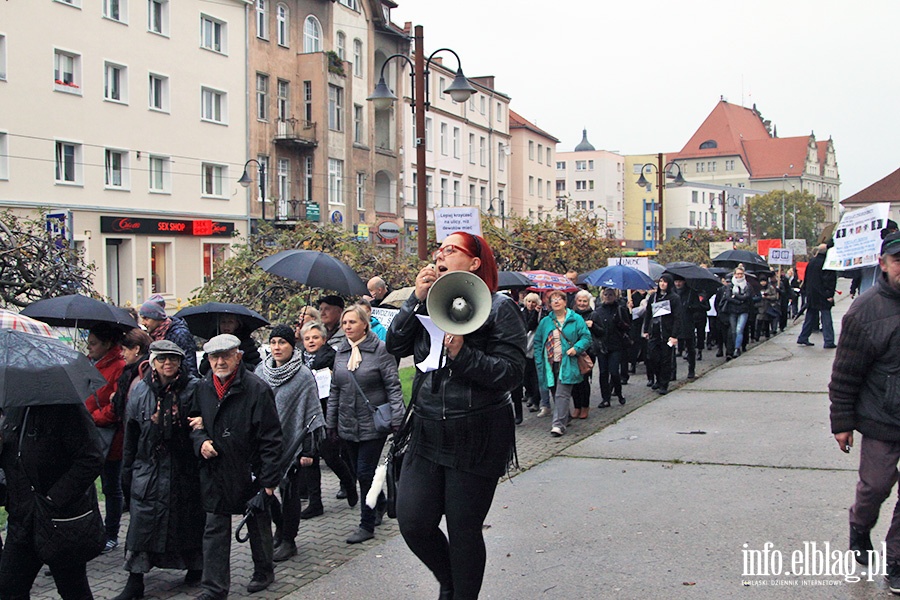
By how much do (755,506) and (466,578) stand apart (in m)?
3.49

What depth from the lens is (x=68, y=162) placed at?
107 feet

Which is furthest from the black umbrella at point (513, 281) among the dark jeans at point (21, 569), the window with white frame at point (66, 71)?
the window with white frame at point (66, 71)

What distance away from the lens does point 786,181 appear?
14200 cm

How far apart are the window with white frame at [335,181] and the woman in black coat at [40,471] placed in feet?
136

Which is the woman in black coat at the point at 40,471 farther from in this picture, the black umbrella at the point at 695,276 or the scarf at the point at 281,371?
the black umbrella at the point at 695,276

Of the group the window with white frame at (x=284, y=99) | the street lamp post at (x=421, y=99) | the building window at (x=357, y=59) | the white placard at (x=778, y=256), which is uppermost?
the building window at (x=357, y=59)

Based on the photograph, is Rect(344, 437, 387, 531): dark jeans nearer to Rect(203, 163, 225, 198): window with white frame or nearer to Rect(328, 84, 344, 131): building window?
Rect(203, 163, 225, 198): window with white frame

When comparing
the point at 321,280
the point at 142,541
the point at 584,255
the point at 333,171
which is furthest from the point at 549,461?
the point at 333,171

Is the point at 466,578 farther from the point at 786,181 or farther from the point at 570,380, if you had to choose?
the point at 786,181

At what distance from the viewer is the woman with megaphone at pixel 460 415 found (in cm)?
394

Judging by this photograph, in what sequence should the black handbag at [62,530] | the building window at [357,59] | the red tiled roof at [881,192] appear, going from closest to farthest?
the black handbag at [62,530]
the building window at [357,59]
the red tiled roof at [881,192]

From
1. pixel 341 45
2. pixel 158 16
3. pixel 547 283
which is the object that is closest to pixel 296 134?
pixel 341 45

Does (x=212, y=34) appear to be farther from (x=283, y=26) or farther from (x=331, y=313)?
(x=331, y=313)

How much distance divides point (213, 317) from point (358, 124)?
139ft
